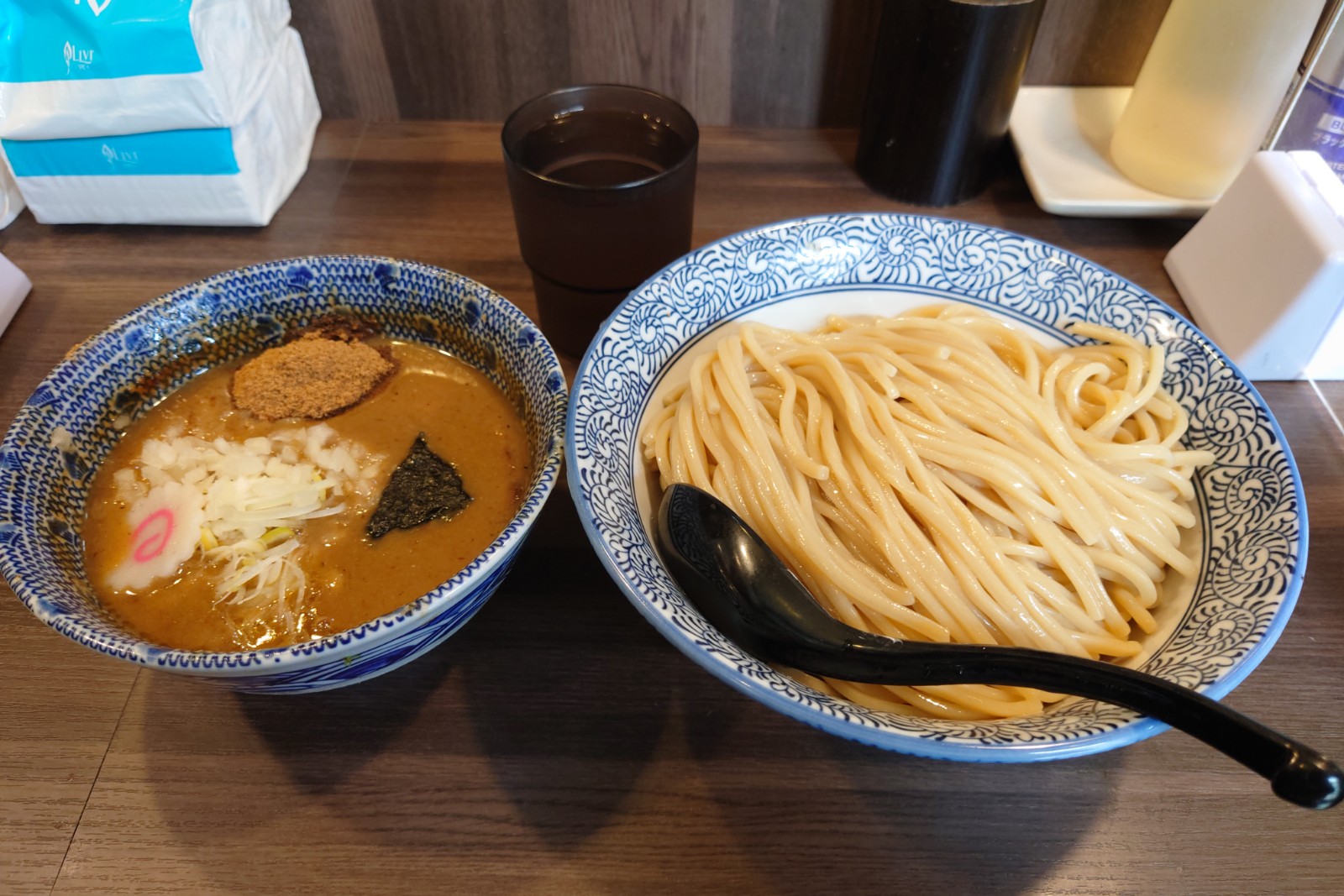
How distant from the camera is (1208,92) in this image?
167cm

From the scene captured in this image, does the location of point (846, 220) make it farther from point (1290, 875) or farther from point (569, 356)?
point (1290, 875)

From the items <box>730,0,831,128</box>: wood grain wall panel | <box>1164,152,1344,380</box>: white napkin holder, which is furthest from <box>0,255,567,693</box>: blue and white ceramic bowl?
<box>1164,152,1344,380</box>: white napkin holder

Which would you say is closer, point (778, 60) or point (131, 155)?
point (131, 155)

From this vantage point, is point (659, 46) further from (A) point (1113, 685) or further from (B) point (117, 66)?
(A) point (1113, 685)

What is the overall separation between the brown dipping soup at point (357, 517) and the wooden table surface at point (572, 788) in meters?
0.15

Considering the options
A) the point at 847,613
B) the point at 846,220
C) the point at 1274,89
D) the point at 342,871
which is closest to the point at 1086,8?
the point at 1274,89

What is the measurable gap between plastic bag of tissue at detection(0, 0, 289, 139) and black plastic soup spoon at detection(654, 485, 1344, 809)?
1.32m

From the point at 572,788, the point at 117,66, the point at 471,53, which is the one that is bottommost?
the point at 572,788

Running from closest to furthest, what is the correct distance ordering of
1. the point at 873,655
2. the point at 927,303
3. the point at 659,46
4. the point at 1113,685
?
the point at 1113,685, the point at 873,655, the point at 927,303, the point at 659,46

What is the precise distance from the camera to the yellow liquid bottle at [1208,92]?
5.10 ft

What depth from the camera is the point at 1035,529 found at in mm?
1086

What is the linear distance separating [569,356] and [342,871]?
0.93m

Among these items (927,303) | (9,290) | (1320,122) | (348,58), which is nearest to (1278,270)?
(1320,122)

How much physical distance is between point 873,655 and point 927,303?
2.40 ft
